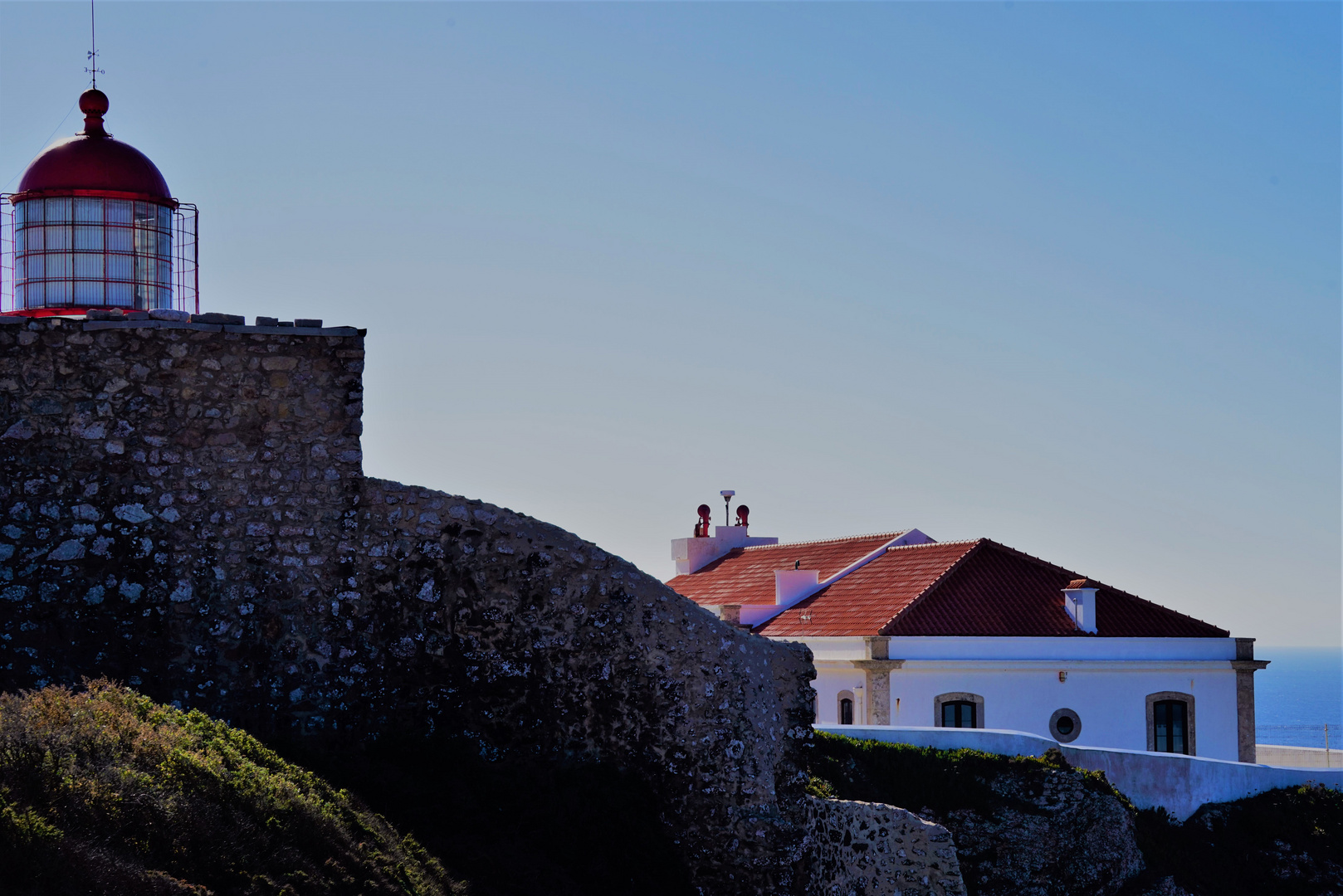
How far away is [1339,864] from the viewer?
23.3 m

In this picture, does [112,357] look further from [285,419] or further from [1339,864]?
[1339,864]

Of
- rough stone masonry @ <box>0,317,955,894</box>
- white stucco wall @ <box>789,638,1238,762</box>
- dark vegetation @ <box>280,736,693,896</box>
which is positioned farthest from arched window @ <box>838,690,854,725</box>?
dark vegetation @ <box>280,736,693,896</box>

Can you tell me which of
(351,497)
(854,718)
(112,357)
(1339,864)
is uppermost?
(112,357)

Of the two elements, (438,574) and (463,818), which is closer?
(463,818)

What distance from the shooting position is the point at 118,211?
11.2 meters

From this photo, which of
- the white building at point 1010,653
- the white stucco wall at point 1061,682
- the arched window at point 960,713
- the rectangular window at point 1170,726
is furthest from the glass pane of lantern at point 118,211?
the rectangular window at point 1170,726

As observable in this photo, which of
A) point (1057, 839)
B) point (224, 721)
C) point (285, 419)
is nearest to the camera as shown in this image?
point (224, 721)

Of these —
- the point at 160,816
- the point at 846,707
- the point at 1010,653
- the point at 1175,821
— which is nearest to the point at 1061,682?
the point at 1010,653

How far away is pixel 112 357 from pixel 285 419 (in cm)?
112

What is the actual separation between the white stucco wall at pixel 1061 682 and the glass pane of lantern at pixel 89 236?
62.4 feet

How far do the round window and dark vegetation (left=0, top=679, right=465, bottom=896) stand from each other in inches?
870

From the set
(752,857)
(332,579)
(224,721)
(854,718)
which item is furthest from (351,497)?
(854,718)

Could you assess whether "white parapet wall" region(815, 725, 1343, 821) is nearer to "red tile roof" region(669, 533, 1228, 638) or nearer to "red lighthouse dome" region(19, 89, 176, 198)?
"red tile roof" region(669, 533, 1228, 638)

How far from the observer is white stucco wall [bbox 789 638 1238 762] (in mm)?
27312
